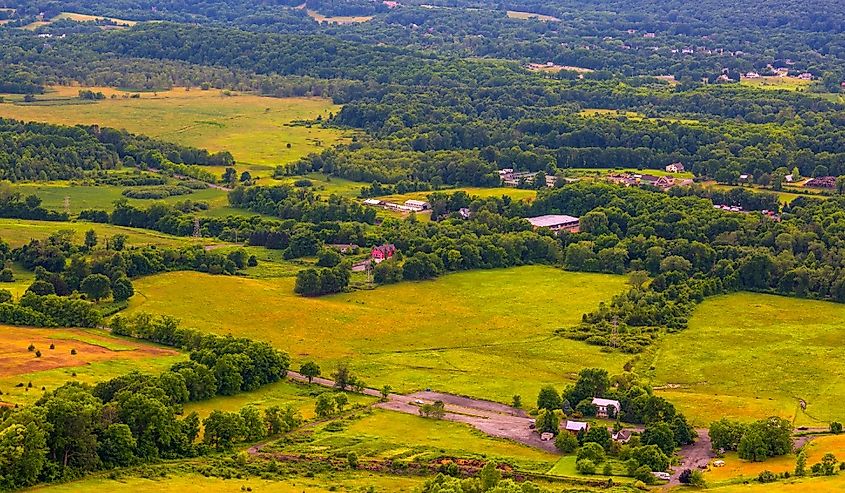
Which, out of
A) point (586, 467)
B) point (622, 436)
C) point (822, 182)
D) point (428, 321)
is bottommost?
point (428, 321)

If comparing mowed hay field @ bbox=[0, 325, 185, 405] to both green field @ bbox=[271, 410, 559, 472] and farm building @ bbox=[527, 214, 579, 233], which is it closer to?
green field @ bbox=[271, 410, 559, 472]

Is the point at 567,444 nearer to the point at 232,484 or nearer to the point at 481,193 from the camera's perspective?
the point at 232,484

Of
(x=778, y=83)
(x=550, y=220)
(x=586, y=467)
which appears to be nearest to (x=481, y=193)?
(x=550, y=220)

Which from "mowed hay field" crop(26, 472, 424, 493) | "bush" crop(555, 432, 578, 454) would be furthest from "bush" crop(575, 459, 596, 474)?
"mowed hay field" crop(26, 472, 424, 493)

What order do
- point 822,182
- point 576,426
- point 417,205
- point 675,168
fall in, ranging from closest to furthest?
point 576,426 → point 417,205 → point 822,182 → point 675,168

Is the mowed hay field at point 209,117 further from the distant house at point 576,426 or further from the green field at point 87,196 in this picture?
the distant house at point 576,426
